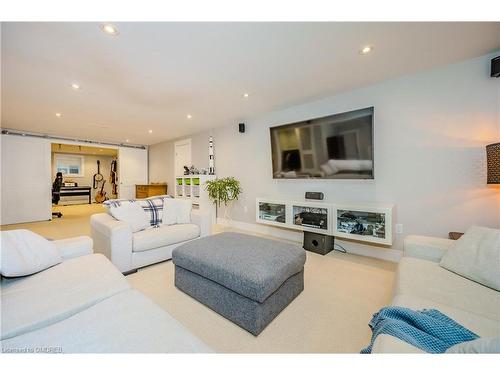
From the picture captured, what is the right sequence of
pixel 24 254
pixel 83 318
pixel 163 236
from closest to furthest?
pixel 83 318 → pixel 24 254 → pixel 163 236

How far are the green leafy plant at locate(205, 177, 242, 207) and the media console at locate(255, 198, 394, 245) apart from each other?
0.89 m

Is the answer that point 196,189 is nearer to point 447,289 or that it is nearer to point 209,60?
point 209,60

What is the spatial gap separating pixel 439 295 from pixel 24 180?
7.42 meters

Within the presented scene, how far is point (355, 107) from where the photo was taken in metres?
2.76

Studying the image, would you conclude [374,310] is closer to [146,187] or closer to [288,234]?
[288,234]

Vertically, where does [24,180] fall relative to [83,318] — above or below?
above

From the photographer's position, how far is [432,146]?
7.47 ft

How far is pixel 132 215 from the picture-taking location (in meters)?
2.52

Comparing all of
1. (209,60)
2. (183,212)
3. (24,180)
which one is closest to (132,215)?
(183,212)

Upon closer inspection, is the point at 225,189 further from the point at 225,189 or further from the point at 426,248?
the point at 426,248

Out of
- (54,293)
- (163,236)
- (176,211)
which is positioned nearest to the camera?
(54,293)

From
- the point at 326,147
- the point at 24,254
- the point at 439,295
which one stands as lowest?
Result: the point at 439,295

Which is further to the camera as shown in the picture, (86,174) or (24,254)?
(86,174)

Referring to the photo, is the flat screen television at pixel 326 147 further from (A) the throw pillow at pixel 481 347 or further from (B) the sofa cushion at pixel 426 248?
(A) the throw pillow at pixel 481 347
